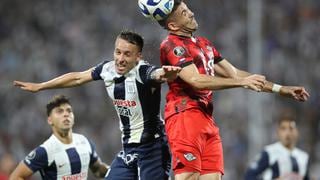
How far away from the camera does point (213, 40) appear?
18688mm

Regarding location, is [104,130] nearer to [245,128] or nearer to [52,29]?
[245,128]

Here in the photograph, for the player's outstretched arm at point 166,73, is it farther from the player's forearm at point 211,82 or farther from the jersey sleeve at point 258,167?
the jersey sleeve at point 258,167

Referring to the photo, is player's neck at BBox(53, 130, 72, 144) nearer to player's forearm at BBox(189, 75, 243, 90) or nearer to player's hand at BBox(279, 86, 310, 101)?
player's forearm at BBox(189, 75, 243, 90)

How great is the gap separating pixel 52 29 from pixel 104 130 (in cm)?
370

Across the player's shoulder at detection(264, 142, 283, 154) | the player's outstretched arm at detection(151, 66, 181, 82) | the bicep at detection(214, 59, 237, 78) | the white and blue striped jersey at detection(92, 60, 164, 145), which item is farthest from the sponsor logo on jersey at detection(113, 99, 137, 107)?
the player's shoulder at detection(264, 142, 283, 154)

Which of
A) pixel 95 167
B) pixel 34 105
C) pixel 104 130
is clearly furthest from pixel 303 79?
pixel 95 167

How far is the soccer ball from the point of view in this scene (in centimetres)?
797

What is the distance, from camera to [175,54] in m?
7.92

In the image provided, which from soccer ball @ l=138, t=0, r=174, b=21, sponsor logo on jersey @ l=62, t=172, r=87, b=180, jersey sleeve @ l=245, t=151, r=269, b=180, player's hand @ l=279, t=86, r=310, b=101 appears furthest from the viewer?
jersey sleeve @ l=245, t=151, r=269, b=180

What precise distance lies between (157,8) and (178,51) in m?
0.39

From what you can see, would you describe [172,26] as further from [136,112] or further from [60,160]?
[60,160]

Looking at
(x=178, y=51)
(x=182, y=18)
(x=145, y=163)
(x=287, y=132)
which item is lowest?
(x=145, y=163)

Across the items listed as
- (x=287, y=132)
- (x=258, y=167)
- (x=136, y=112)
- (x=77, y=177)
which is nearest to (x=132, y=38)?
(x=136, y=112)

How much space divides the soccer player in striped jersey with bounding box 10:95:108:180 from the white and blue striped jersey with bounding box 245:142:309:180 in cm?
214
